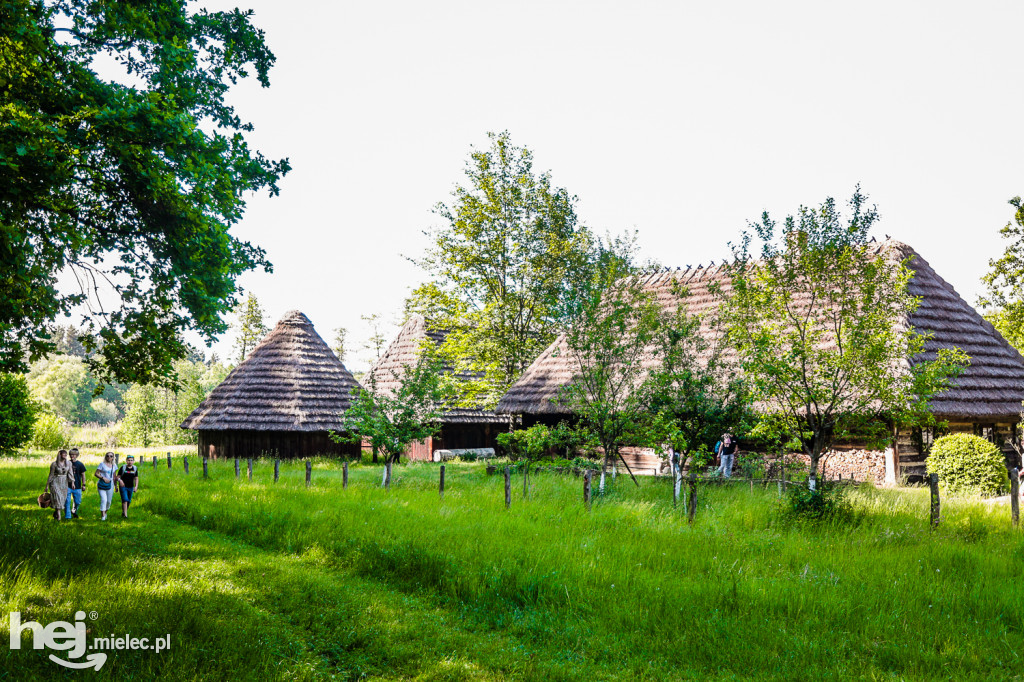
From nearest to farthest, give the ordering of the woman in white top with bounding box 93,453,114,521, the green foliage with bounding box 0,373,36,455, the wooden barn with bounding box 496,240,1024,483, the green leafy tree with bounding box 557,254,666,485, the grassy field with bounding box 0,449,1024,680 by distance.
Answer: the grassy field with bounding box 0,449,1024,680
the woman in white top with bounding box 93,453,114,521
the green leafy tree with bounding box 557,254,666,485
the wooden barn with bounding box 496,240,1024,483
the green foliage with bounding box 0,373,36,455

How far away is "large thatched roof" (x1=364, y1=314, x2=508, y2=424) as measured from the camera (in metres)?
28.7

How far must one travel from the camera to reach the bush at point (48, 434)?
3139cm

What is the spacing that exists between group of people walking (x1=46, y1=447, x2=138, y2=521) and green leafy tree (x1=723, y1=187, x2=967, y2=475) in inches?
503

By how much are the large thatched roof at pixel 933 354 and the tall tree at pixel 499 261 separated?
260 cm

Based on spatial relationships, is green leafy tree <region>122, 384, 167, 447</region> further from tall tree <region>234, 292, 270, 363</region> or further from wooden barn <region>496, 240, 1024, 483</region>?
wooden barn <region>496, 240, 1024, 483</region>

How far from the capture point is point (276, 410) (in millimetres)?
23219

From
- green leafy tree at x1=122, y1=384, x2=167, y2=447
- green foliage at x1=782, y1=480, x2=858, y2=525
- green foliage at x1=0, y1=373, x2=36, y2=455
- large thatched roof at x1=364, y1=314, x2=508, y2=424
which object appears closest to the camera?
green foliage at x1=782, y1=480, x2=858, y2=525

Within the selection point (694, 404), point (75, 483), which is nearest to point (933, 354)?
point (694, 404)

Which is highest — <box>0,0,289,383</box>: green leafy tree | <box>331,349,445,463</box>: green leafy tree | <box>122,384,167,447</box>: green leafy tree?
<box>0,0,289,383</box>: green leafy tree

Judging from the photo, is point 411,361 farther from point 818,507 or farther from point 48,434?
point 818,507

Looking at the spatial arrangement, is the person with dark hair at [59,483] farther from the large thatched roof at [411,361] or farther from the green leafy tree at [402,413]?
the large thatched roof at [411,361]

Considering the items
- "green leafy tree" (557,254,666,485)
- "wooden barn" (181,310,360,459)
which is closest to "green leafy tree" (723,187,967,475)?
"green leafy tree" (557,254,666,485)

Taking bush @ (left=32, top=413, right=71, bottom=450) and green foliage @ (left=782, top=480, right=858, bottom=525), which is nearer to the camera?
green foliage @ (left=782, top=480, right=858, bottom=525)

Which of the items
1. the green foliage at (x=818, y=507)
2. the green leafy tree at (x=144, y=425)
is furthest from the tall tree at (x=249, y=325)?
the green foliage at (x=818, y=507)
